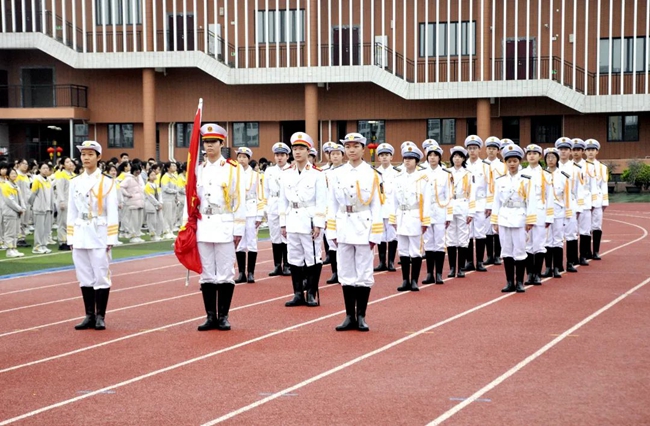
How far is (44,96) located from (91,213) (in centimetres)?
3468

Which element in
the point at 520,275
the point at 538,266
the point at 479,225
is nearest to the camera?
the point at 520,275

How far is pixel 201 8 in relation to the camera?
40875 mm

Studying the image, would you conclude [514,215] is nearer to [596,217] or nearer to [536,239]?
[536,239]

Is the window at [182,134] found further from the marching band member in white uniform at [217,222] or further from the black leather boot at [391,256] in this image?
the marching band member in white uniform at [217,222]

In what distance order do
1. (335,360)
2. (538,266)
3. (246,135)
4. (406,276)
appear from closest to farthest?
(335,360) < (406,276) < (538,266) < (246,135)

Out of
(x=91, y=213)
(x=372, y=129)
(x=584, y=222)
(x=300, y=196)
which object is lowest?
(x=584, y=222)

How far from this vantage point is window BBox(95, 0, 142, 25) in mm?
40353

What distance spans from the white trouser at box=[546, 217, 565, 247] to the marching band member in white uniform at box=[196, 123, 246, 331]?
261 inches

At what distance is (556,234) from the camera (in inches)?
601

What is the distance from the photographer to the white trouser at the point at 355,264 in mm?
10203

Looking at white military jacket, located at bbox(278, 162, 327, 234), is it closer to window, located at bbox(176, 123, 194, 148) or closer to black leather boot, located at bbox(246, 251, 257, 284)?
black leather boot, located at bbox(246, 251, 257, 284)

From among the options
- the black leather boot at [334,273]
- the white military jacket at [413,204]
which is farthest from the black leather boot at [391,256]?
the white military jacket at [413,204]

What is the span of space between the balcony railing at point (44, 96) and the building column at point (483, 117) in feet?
58.3

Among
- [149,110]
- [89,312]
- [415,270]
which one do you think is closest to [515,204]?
[415,270]
